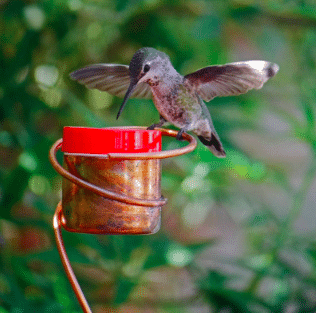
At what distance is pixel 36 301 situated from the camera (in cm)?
111

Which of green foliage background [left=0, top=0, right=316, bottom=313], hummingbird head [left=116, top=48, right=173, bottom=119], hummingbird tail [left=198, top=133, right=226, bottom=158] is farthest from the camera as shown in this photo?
green foliage background [left=0, top=0, right=316, bottom=313]

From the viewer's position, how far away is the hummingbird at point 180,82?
0.39 metres

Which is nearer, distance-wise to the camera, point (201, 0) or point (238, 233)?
point (201, 0)

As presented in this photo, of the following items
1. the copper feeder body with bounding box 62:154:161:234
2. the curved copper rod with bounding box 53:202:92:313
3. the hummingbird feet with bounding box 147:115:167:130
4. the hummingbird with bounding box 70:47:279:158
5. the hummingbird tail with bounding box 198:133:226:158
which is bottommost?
the curved copper rod with bounding box 53:202:92:313

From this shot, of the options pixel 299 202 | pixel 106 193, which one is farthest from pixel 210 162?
pixel 106 193

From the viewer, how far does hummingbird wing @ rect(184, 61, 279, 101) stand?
1.30 ft

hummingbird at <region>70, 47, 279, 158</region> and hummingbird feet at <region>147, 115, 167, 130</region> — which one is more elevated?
hummingbird at <region>70, 47, 279, 158</region>

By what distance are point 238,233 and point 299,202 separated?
0.82 metres

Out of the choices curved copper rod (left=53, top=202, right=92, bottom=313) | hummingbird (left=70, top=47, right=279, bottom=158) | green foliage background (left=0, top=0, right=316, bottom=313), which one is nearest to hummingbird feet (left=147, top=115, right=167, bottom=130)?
hummingbird (left=70, top=47, right=279, bottom=158)

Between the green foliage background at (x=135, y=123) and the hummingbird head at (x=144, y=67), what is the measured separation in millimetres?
614

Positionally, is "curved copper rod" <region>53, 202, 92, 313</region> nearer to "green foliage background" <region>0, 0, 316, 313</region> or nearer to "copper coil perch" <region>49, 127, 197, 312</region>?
"copper coil perch" <region>49, 127, 197, 312</region>

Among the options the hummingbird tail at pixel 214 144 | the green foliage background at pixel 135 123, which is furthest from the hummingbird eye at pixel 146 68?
the green foliage background at pixel 135 123

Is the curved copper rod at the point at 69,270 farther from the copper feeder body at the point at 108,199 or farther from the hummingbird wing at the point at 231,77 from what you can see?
the hummingbird wing at the point at 231,77

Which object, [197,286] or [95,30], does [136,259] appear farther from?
[95,30]
